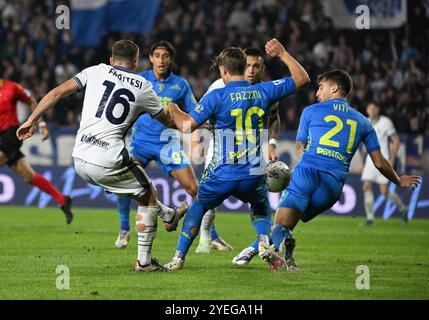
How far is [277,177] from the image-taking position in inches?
369

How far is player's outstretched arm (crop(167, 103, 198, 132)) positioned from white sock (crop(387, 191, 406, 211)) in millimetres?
8989

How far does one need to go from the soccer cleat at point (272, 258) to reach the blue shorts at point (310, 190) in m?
0.50

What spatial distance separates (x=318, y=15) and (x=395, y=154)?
731 centimetres

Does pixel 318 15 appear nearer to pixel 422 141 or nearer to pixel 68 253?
pixel 422 141

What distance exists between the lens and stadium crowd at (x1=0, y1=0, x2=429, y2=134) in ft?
68.7

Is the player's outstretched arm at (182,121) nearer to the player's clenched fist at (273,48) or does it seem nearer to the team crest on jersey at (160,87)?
the player's clenched fist at (273,48)

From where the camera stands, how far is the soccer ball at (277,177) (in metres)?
9.38

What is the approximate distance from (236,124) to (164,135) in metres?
2.89

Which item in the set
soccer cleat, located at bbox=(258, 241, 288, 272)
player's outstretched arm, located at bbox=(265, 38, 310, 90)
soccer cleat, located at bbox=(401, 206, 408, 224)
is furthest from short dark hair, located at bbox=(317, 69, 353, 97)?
soccer cleat, located at bbox=(401, 206, 408, 224)

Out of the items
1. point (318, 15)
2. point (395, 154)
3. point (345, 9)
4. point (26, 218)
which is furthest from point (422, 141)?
point (26, 218)

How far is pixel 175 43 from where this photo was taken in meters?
22.6

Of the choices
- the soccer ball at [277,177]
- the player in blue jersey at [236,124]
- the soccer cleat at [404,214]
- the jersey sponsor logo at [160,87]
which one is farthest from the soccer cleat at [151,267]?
the soccer cleat at [404,214]

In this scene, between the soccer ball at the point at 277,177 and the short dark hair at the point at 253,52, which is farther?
the short dark hair at the point at 253,52

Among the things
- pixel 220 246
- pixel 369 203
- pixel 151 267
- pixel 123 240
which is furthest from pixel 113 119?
pixel 369 203
